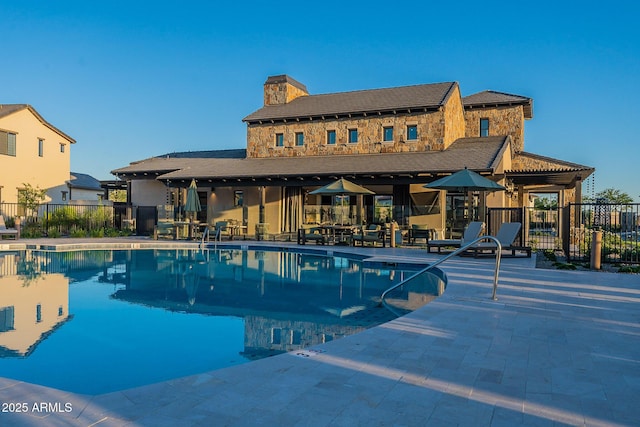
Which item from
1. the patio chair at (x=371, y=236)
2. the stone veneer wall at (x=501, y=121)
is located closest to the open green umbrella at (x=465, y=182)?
Result: the patio chair at (x=371, y=236)

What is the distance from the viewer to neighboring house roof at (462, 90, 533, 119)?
25391mm

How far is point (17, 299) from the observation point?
7715mm

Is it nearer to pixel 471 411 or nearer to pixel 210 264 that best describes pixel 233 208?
pixel 210 264

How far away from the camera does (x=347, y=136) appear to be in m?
21.9

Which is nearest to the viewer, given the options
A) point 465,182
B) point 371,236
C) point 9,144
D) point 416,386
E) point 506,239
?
point 416,386

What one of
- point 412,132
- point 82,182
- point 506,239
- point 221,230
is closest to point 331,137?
point 412,132

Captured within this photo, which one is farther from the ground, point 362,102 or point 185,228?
point 362,102

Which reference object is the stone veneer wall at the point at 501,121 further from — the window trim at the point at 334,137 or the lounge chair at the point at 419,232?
the lounge chair at the point at 419,232

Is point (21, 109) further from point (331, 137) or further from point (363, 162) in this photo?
point (363, 162)

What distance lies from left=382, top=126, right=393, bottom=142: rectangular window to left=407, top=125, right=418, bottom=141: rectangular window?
79 cm

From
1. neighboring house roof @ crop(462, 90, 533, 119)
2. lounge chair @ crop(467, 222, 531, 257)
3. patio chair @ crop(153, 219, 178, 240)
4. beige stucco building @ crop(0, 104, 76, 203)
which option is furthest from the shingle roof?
beige stucco building @ crop(0, 104, 76, 203)

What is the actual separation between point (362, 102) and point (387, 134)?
2439 mm

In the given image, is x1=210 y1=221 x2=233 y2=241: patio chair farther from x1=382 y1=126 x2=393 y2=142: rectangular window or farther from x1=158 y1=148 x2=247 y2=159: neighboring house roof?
x1=382 y1=126 x2=393 y2=142: rectangular window

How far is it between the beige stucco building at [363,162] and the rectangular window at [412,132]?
0.05 meters
